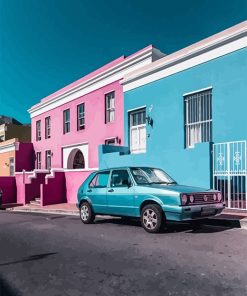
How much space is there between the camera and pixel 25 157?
30.4 m

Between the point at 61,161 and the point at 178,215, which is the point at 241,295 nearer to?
the point at 178,215

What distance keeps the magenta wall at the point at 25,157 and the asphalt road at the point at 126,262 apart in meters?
21.3

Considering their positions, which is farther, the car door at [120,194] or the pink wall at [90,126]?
the pink wall at [90,126]

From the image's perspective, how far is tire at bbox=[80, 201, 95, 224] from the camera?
35.9 feet

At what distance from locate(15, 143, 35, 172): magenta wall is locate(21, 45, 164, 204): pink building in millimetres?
1698

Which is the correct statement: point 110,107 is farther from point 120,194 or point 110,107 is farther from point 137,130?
point 120,194

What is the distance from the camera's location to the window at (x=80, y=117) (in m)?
23.6

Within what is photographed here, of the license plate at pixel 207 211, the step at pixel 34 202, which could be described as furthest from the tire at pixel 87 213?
the step at pixel 34 202

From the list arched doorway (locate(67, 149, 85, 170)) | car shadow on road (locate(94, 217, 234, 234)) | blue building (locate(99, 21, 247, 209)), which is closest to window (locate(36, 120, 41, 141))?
arched doorway (locate(67, 149, 85, 170))

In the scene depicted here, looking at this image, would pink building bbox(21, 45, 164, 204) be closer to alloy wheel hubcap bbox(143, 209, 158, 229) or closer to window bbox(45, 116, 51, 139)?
window bbox(45, 116, 51, 139)

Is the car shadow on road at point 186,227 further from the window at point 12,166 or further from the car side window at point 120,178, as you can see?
the window at point 12,166

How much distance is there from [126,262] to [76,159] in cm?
1971

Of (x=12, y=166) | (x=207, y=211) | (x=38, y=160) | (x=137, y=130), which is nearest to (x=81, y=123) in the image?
(x=137, y=130)

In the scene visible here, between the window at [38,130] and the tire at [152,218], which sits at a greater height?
the window at [38,130]
